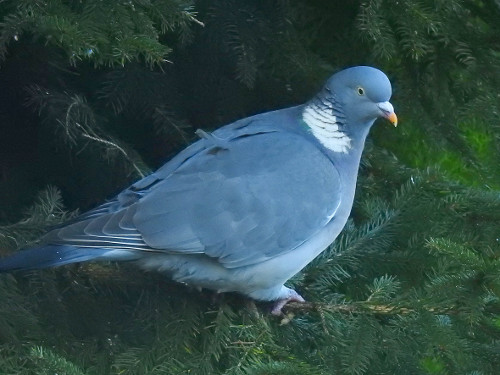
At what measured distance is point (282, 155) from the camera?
262cm

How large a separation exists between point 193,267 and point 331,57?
110cm

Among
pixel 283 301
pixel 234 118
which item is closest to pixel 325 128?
pixel 234 118

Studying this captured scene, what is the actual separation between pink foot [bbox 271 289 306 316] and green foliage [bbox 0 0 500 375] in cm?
4

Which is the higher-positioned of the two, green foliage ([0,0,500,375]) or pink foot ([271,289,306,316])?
green foliage ([0,0,500,375])

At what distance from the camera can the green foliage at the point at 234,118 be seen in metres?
2.12

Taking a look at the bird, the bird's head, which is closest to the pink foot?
the bird

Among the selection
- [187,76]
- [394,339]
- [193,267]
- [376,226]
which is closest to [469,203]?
[376,226]

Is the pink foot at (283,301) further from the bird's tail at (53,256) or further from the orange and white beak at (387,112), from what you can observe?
the orange and white beak at (387,112)

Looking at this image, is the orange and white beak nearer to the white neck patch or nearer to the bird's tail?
the white neck patch

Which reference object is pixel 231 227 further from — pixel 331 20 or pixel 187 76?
pixel 331 20

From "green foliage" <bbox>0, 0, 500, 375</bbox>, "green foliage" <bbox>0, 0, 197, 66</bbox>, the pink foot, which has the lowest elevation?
the pink foot

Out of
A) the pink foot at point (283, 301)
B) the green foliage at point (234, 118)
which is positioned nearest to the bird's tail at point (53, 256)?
the green foliage at point (234, 118)

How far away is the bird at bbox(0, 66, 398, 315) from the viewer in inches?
94.0

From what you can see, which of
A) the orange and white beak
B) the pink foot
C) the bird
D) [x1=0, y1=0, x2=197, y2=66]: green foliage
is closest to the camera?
[x1=0, y1=0, x2=197, y2=66]: green foliage
